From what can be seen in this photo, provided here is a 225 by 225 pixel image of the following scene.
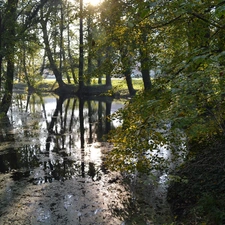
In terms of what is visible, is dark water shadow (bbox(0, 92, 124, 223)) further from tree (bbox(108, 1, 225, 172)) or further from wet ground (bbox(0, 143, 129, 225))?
tree (bbox(108, 1, 225, 172))

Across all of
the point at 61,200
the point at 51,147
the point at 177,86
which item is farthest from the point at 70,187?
the point at 177,86

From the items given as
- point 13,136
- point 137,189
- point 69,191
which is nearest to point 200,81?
point 137,189

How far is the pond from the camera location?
466 centimetres

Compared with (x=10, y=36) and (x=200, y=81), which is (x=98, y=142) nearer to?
(x=10, y=36)

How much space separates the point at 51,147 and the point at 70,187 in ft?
11.8

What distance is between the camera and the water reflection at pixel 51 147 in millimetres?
6859

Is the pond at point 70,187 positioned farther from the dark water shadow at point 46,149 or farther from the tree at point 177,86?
the tree at point 177,86

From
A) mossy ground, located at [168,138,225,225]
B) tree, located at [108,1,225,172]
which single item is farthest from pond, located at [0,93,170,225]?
tree, located at [108,1,225,172]

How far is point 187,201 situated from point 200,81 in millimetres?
3016

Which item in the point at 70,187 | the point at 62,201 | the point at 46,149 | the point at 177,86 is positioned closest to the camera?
the point at 177,86

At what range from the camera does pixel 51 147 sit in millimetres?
9242

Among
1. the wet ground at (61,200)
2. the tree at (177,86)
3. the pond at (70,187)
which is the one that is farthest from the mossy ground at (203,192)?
the wet ground at (61,200)

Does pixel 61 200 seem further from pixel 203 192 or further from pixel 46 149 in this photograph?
pixel 46 149

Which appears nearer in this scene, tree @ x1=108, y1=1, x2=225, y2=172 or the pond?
tree @ x1=108, y1=1, x2=225, y2=172
